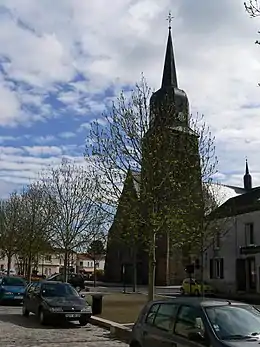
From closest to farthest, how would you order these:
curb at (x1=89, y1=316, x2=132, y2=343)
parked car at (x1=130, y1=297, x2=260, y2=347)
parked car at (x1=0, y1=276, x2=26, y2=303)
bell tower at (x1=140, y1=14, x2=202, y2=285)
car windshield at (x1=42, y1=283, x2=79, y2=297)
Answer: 1. parked car at (x1=130, y1=297, x2=260, y2=347)
2. curb at (x1=89, y1=316, x2=132, y2=343)
3. bell tower at (x1=140, y1=14, x2=202, y2=285)
4. car windshield at (x1=42, y1=283, x2=79, y2=297)
5. parked car at (x1=0, y1=276, x2=26, y2=303)

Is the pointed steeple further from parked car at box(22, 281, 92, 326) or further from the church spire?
parked car at box(22, 281, 92, 326)

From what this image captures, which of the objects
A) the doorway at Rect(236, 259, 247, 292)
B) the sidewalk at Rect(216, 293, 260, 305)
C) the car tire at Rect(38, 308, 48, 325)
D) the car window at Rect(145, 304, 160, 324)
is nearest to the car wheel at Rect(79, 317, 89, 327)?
the car tire at Rect(38, 308, 48, 325)

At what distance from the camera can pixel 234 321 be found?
29.4 ft

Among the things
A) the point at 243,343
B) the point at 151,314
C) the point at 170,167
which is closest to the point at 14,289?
the point at 170,167

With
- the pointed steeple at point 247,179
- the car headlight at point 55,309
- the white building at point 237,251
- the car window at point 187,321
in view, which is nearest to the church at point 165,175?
the car headlight at point 55,309

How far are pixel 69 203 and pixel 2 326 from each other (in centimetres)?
2177

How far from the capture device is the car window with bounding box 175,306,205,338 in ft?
29.3

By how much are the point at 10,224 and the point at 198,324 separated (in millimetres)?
47498

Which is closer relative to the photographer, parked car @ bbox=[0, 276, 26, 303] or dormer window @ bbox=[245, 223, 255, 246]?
parked car @ bbox=[0, 276, 26, 303]

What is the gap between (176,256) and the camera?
71.4m

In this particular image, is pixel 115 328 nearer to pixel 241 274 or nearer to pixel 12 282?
pixel 12 282

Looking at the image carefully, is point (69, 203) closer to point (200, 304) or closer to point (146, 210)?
point (146, 210)

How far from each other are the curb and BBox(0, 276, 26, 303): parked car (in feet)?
32.4

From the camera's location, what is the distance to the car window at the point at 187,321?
8.94 m
